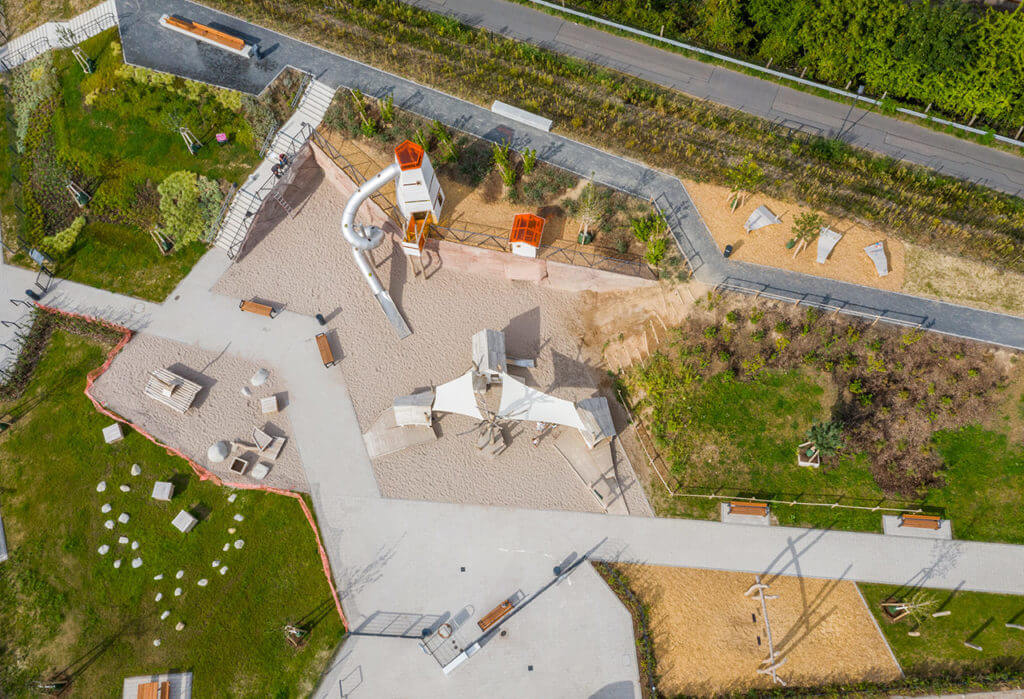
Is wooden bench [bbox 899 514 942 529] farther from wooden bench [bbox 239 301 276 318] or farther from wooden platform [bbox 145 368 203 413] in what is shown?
wooden platform [bbox 145 368 203 413]

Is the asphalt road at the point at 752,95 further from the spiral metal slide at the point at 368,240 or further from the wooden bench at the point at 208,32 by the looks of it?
the spiral metal slide at the point at 368,240

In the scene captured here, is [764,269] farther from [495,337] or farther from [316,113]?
[316,113]

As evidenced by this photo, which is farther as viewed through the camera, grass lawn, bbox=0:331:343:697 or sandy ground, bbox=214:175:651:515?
sandy ground, bbox=214:175:651:515

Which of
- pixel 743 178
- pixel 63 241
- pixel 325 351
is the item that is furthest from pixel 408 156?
pixel 63 241

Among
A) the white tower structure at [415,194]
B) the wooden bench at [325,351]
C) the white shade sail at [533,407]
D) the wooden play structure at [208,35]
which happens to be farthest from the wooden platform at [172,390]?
the wooden play structure at [208,35]

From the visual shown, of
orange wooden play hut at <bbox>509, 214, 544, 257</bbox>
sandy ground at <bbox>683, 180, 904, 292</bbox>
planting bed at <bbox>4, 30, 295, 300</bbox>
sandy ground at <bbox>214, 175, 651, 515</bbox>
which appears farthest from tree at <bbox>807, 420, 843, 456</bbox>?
planting bed at <bbox>4, 30, 295, 300</bbox>

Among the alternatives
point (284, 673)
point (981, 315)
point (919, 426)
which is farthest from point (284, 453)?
point (981, 315)

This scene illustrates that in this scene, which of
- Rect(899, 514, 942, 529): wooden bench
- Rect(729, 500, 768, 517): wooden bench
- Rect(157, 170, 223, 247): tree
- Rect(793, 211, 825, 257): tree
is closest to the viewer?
Rect(899, 514, 942, 529): wooden bench
